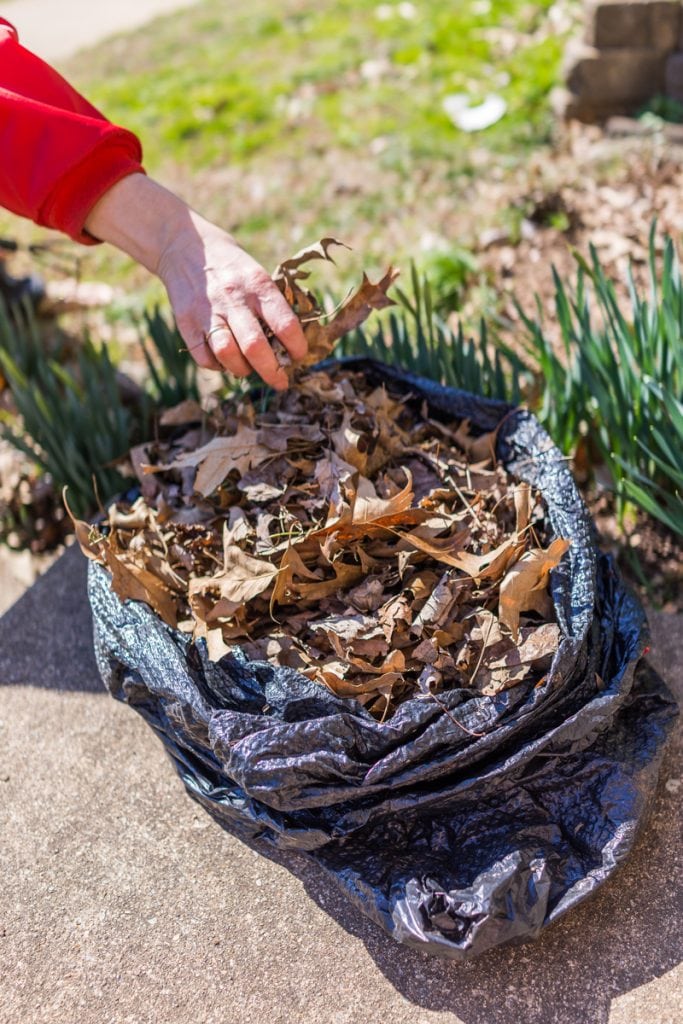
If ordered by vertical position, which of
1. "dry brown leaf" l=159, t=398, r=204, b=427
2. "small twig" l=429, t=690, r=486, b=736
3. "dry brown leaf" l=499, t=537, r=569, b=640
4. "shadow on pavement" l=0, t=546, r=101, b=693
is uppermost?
"dry brown leaf" l=159, t=398, r=204, b=427

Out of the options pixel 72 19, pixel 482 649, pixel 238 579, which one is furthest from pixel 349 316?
pixel 72 19

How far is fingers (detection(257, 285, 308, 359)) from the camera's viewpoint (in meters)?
1.82

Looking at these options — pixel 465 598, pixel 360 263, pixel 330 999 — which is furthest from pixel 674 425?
pixel 360 263

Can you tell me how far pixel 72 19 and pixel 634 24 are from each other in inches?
185

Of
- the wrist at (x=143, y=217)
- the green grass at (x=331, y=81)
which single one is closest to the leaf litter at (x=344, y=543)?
the wrist at (x=143, y=217)

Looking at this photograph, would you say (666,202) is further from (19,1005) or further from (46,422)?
(19,1005)

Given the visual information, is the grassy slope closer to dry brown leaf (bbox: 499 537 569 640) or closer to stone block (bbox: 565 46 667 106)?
stone block (bbox: 565 46 667 106)

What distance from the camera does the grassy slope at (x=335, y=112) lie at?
3922 mm

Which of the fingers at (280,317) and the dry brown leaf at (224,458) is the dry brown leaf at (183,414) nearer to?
the dry brown leaf at (224,458)

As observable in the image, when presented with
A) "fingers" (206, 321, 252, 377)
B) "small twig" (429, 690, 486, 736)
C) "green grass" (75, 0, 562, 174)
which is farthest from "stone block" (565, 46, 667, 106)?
"small twig" (429, 690, 486, 736)

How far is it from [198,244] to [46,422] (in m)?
0.70

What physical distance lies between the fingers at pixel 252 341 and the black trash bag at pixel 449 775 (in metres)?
0.56

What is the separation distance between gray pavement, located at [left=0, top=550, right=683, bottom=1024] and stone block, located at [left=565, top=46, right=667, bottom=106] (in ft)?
9.87

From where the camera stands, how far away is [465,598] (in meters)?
1.69
